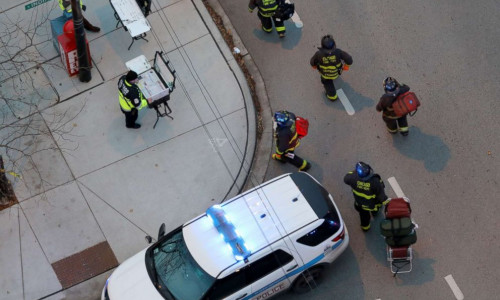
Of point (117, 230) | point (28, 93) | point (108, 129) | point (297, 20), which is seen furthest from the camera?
point (297, 20)

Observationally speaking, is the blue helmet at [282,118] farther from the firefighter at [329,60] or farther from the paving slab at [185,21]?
the paving slab at [185,21]

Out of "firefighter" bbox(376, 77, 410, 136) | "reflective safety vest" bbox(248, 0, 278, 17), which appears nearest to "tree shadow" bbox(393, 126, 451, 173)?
"firefighter" bbox(376, 77, 410, 136)

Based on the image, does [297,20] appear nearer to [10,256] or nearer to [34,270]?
[34,270]

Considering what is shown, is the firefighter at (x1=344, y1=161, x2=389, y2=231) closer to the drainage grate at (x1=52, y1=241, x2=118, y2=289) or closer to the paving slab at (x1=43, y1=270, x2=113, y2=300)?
the drainage grate at (x1=52, y1=241, x2=118, y2=289)

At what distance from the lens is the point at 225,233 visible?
11.3 meters

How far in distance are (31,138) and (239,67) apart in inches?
162

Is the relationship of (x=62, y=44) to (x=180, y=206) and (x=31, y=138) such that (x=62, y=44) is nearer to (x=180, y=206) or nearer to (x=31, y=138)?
(x=31, y=138)

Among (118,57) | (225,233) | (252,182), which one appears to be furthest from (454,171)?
(118,57)

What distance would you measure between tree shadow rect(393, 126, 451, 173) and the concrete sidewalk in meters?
2.70

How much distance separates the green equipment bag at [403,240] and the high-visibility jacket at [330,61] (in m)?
3.34

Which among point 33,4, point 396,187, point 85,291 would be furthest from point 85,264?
point 33,4

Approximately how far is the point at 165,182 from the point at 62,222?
189 centimetres

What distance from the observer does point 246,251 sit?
11.1 meters

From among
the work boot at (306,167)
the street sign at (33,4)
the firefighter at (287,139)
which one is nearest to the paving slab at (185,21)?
the street sign at (33,4)
